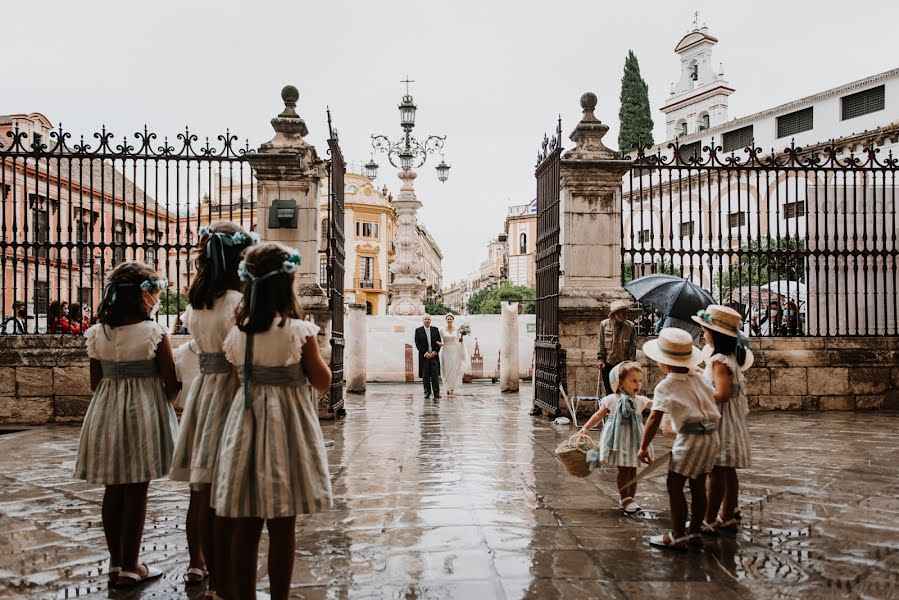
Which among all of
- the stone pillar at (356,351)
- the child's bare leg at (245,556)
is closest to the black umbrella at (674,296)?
the child's bare leg at (245,556)

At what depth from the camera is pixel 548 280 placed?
10.7m

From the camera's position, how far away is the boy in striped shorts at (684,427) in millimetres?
4332

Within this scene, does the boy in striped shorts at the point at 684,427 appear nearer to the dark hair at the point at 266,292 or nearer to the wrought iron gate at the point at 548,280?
the dark hair at the point at 266,292

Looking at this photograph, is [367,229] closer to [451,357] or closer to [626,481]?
[451,357]

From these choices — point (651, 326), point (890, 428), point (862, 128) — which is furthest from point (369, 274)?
point (890, 428)

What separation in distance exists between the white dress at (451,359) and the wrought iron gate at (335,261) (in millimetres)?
5142

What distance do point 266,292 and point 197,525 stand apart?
4.66 feet

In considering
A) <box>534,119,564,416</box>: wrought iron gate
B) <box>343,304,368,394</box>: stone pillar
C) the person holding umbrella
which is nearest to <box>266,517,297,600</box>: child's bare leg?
the person holding umbrella

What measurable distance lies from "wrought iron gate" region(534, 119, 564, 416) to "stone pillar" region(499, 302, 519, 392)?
4569 millimetres

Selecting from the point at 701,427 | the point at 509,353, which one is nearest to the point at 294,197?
the point at 701,427

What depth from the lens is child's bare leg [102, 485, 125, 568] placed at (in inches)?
152

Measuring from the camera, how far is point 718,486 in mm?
4648

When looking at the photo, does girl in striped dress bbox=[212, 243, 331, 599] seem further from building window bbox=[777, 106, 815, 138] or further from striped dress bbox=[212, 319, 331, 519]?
building window bbox=[777, 106, 815, 138]

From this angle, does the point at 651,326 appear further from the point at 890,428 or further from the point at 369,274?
the point at 369,274
